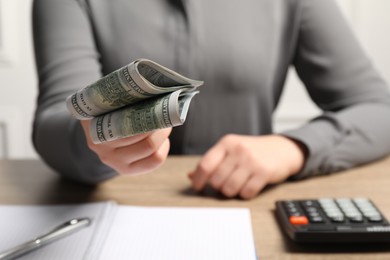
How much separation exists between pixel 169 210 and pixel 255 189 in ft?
0.36

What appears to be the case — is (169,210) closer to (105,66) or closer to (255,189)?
(255,189)

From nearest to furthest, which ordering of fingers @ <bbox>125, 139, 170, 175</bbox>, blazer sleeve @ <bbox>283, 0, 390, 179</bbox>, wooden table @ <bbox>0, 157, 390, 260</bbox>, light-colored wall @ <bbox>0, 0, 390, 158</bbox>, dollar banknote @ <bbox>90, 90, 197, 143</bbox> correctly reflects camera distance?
dollar banknote @ <bbox>90, 90, 197, 143</bbox>
fingers @ <bbox>125, 139, 170, 175</bbox>
wooden table @ <bbox>0, 157, 390, 260</bbox>
blazer sleeve @ <bbox>283, 0, 390, 179</bbox>
light-colored wall @ <bbox>0, 0, 390, 158</bbox>

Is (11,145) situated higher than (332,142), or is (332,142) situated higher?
(332,142)

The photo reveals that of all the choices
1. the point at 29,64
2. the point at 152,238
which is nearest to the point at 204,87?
the point at 152,238

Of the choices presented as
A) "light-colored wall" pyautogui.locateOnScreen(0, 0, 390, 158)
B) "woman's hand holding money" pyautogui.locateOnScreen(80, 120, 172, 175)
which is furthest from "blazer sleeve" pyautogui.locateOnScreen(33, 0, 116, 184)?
"light-colored wall" pyautogui.locateOnScreen(0, 0, 390, 158)

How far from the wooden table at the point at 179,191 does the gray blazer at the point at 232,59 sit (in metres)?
0.04

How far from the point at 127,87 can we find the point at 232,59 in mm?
518

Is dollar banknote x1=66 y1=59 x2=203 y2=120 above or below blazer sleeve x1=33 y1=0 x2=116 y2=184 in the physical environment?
above

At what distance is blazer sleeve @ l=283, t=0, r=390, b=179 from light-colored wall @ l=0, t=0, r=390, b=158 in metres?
0.83

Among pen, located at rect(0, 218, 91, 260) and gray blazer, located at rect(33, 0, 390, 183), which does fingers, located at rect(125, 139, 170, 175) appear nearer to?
pen, located at rect(0, 218, 91, 260)

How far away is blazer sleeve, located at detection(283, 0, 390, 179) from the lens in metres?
0.71

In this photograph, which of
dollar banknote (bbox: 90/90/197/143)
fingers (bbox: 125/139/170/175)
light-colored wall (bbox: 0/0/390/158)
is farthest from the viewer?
light-colored wall (bbox: 0/0/390/158)

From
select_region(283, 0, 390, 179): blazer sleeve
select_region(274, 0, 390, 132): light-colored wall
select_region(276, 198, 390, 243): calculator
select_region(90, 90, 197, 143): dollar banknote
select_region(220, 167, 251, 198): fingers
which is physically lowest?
select_region(274, 0, 390, 132): light-colored wall

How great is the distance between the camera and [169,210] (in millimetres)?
542
